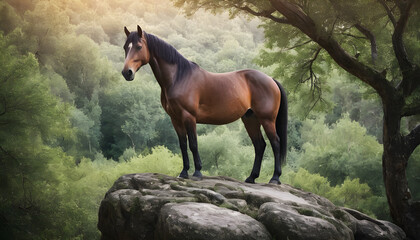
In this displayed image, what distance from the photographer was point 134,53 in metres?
7.21

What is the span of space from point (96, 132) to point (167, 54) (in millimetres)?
29808

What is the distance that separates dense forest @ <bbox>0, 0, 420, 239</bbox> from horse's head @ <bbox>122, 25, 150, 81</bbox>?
327cm

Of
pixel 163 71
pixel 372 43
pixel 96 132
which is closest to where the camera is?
pixel 163 71

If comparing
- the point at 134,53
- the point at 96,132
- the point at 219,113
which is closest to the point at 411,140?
the point at 219,113

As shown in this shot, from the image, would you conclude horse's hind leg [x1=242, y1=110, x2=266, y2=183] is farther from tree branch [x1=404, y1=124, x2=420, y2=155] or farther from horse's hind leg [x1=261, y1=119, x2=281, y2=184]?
tree branch [x1=404, y1=124, x2=420, y2=155]

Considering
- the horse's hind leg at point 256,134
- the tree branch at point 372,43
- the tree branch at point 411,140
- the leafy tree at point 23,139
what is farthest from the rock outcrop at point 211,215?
the leafy tree at point 23,139

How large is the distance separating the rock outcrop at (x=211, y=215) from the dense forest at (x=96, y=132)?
1.97m

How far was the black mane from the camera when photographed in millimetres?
7541

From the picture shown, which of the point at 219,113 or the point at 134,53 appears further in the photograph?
the point at 219,113

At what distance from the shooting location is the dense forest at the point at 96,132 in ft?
48.7

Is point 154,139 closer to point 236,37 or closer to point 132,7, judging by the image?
point 236,37

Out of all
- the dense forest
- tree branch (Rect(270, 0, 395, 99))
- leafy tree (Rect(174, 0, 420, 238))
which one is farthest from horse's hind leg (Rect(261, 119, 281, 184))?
the dense forest

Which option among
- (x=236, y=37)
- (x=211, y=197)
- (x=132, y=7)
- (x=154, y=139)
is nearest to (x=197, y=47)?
(x=236, y=37)

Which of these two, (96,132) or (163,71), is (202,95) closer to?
(163,71)
